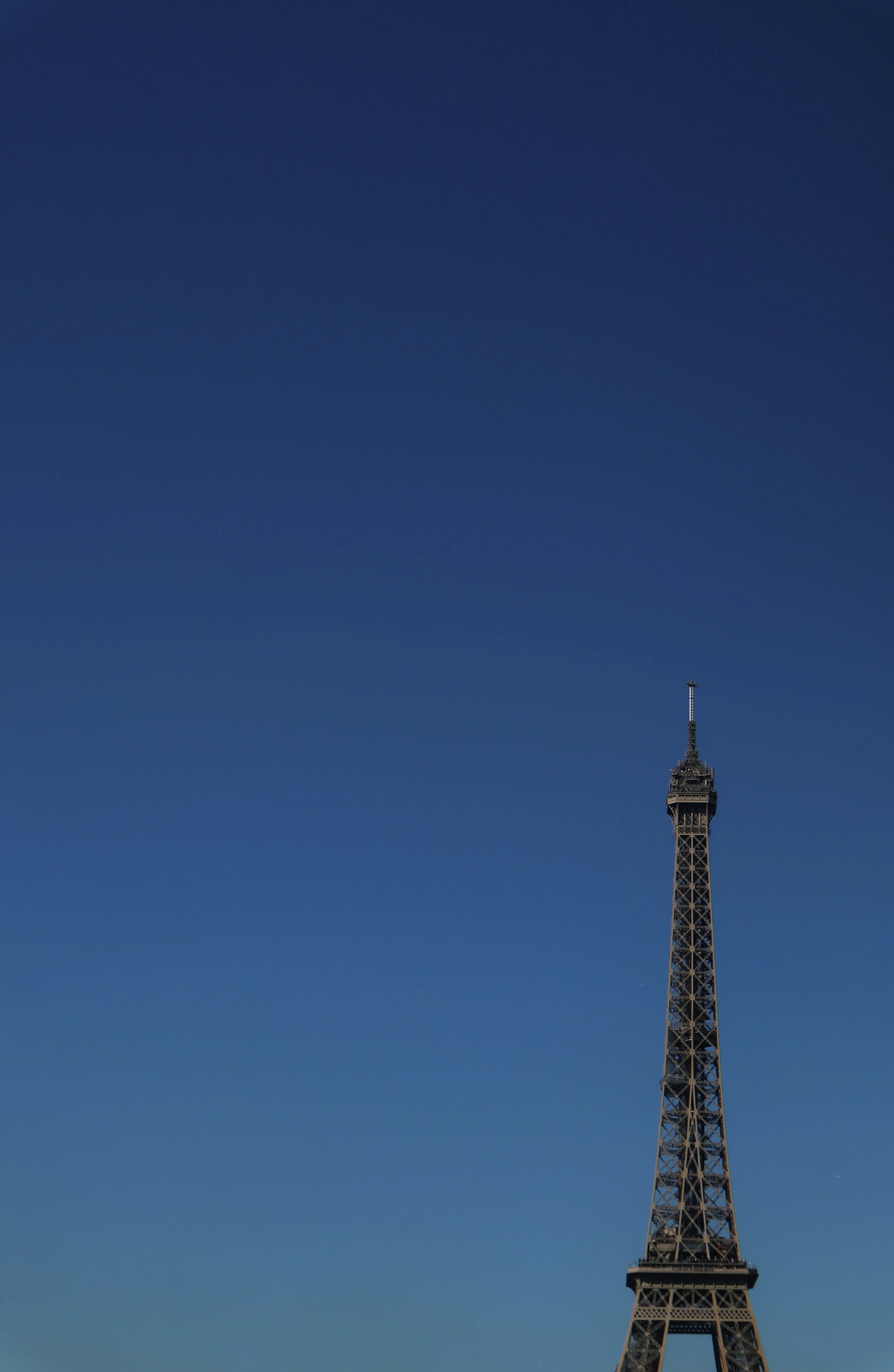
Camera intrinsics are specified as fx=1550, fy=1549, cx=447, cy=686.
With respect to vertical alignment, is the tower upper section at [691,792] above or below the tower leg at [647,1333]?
above

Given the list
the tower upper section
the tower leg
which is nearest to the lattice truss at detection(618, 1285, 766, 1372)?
the tower leg

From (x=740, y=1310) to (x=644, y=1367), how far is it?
9097 mm

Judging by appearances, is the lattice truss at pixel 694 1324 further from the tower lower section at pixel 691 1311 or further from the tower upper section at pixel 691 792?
the tower upper section at pixel 691 792

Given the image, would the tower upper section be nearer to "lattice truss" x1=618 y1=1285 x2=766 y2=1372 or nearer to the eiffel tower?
the eiffel tower

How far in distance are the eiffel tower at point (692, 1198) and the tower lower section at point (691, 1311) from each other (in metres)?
0.07

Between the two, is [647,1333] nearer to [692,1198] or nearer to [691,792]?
[692,1198]

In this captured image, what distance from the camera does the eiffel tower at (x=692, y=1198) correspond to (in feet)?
417

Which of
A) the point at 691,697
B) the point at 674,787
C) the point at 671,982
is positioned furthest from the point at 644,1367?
the point at 691,697

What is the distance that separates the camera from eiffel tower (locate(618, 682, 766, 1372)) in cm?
12719

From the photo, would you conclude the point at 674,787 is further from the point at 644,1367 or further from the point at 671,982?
the point at 644,1367

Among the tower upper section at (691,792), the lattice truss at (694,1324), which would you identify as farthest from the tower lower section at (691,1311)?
the tower upper section at (691,792)

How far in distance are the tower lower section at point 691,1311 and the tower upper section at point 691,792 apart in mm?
42644

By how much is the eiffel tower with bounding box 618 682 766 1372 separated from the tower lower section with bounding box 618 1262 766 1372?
7 cm

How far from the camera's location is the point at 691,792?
152500mm
